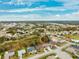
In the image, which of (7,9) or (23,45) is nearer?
(23,45)

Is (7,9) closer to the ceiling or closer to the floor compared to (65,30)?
closer to the ceiling

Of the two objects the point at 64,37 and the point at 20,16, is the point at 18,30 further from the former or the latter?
the point at 64,37

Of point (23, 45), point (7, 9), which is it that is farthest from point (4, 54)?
point (7, 9)

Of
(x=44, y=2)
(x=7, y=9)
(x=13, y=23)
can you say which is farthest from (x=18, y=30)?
(x=44, y=2)

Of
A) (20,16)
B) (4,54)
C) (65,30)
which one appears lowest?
(4,54)

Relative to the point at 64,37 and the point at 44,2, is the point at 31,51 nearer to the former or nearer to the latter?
the point at 64,37

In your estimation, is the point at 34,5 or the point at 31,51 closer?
the point at 31,51
